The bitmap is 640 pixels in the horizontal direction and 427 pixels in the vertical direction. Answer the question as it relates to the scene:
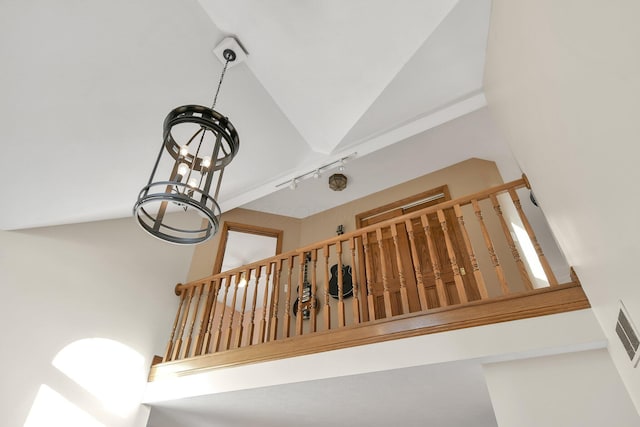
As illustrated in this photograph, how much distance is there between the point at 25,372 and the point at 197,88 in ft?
8.28

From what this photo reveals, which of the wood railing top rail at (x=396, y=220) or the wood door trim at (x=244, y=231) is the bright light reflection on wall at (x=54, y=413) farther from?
the wood door trim at (x=244, y=231)

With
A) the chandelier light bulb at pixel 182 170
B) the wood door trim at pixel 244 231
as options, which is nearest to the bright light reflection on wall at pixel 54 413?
the wood door trim at pixel 244 231

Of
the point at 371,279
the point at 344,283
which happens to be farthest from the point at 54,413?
the point at 344,283

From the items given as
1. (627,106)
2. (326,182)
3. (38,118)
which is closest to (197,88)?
(38,118)

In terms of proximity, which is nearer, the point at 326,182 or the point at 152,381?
the point at 152,381

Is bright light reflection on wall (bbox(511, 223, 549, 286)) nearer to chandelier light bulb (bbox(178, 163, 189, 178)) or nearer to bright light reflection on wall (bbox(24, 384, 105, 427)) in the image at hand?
chandelier light bulb (bbox(178, 163, 189, 178))

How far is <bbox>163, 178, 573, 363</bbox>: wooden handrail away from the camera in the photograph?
8.64 feet

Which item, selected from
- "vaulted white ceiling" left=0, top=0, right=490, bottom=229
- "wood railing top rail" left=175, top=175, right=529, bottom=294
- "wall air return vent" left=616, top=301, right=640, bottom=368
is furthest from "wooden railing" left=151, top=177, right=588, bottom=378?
"vaulted white ceiling" left=0, top=0, right=490, bottom=229

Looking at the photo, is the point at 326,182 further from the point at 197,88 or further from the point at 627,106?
the point at 627,106

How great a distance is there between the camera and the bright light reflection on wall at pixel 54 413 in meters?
2.66

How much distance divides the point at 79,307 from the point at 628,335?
3.79 meters

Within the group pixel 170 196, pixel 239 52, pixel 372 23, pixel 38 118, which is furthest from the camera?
pixel 239 52

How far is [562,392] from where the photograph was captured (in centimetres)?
189

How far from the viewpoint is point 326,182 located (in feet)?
15.4
